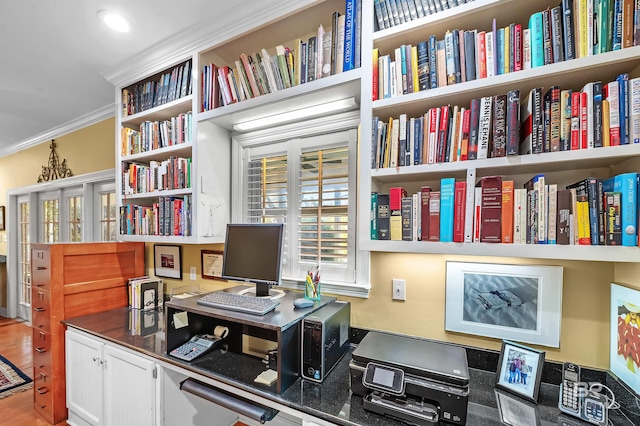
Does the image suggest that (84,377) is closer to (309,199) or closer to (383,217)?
(309,199)

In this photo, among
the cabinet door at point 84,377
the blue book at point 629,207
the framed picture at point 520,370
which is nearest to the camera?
the blue book at point 629,207

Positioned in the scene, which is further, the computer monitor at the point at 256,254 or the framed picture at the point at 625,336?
the computer monitor at the point at 256,254

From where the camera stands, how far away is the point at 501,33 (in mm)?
1151

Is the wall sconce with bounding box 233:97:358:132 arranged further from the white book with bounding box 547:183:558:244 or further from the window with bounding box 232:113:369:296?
the white book with bounding box 547:183:558:244

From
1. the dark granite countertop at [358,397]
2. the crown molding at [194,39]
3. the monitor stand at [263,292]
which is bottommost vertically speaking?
the dark granite countertop at [358,397]

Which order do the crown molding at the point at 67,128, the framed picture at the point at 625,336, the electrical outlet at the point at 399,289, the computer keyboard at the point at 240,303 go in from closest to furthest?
1. the framed picture at the point at 625,336
2. the computer keyboard at the point at 240,303
3. the electrical outlet at the point at 399,289
4. the crown molding at the point at 67,128

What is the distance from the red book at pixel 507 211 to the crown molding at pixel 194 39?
54.5 inches

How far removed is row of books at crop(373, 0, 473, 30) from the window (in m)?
0.60

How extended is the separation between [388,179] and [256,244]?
834 mm

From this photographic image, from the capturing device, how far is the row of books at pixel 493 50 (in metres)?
1.00

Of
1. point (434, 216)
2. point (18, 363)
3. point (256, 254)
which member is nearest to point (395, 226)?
point (434, 216)

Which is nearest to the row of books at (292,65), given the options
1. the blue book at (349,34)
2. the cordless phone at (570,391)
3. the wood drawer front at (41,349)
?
the blue book at (349,34)

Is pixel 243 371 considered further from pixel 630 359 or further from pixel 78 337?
pixel 630 359

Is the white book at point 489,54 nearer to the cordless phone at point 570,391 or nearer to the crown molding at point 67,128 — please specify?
the cordless phone at point 570,391
